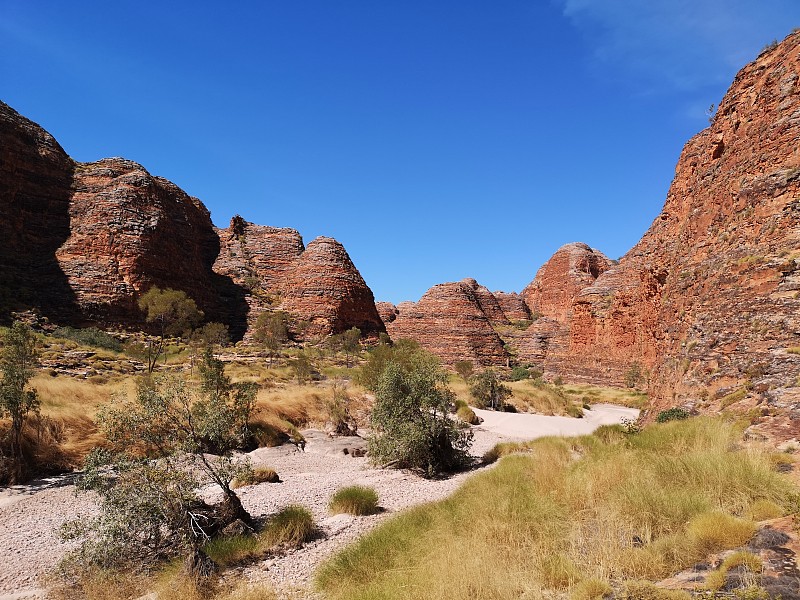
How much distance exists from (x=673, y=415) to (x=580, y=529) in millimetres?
5483

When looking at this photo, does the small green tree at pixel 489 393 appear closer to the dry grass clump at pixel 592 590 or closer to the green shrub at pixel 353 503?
the green shrub at pixel 353 503

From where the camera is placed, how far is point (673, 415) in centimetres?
888

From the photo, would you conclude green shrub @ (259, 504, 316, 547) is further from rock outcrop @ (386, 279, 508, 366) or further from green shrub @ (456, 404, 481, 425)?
rock outcrop @ (386, 279, 508, 366)

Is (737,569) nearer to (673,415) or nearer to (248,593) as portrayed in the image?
(248,593)

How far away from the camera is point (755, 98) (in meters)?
13.2

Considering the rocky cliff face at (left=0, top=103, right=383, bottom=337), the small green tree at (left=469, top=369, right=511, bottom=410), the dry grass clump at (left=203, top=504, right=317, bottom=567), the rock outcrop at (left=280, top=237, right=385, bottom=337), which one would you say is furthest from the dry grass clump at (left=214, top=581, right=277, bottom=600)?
the rock outcrop at (left=280, top=237, right=385, bottom=337)

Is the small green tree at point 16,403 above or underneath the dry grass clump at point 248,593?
above

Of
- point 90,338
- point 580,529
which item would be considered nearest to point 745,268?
point 580,529

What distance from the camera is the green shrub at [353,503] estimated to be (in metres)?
8.02

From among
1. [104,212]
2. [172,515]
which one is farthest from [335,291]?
[172,515]

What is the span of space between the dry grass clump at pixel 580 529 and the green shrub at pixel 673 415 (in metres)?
1.84

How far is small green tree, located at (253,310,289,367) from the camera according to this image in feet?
117

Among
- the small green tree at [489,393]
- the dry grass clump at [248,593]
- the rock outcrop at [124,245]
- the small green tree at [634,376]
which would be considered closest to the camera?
the dry grass clump at [248,593]

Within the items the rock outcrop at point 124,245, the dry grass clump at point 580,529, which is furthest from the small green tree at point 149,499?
the rock outcrop at point 124,245
